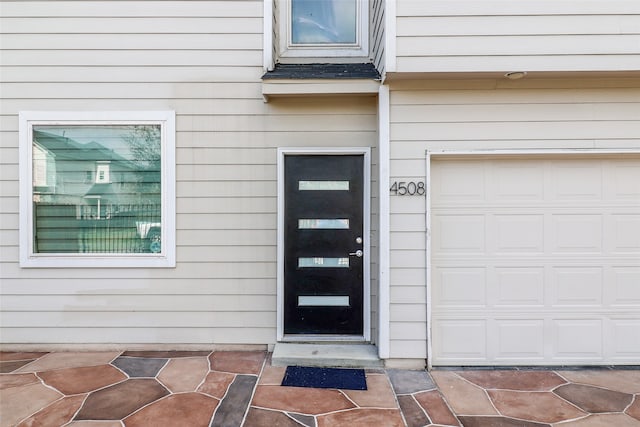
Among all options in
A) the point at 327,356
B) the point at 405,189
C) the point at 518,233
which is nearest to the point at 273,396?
the point at 327,356

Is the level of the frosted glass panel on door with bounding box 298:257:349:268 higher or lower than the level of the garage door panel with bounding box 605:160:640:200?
lower

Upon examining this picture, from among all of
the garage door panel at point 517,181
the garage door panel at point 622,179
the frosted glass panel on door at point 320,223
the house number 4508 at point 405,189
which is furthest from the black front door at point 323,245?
the garage door panel at point 622,179

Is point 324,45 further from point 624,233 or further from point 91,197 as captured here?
point 624,233

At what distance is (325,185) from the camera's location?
11.4ft

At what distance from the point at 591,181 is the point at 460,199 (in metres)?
1.20

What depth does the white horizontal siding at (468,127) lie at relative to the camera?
3.08 m

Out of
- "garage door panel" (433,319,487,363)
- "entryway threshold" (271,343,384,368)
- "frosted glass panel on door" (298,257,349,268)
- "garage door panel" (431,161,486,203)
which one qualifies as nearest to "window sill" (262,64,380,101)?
"garage door panel" (431,161,486,203)

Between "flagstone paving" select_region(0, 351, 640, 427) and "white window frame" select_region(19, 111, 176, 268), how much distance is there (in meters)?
0.91

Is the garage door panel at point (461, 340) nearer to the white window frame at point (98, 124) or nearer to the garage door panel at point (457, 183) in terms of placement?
the garage door panel at point (457, 183)

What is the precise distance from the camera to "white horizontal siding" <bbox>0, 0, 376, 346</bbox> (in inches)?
135

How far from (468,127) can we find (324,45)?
172 cm

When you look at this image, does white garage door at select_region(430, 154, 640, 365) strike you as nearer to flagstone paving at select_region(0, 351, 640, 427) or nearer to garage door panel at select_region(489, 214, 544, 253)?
garage door panel at select_region(489, 214, 544, 253)

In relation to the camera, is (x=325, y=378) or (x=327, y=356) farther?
(x=327, y=356)

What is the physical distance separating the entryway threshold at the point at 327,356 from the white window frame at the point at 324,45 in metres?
2.96
